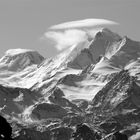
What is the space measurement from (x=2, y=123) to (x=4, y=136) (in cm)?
203

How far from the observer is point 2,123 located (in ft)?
271

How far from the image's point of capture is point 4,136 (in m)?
81.1
